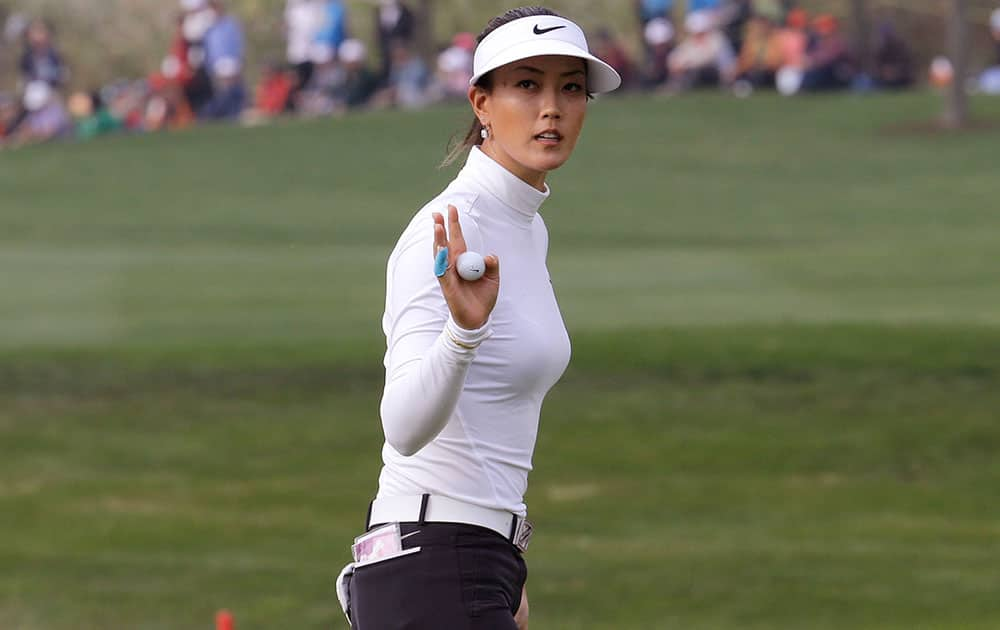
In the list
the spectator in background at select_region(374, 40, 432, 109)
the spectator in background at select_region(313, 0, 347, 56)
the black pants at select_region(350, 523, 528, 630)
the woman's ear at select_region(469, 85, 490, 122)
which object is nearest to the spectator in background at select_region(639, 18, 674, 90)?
the spectator in background at select_region(374, 40, 432, 109)

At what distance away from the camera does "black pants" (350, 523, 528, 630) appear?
387 centimetres

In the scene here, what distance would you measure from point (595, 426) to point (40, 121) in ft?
94.7

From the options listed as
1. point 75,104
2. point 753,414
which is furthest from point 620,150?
point 753,414

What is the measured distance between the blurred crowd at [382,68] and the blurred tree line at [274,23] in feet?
11.2

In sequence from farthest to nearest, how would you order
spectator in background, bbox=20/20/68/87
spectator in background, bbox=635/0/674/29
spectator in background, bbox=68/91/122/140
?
spectator in background, bbox=68/91/122/140, spectator in background, bbox=20/20/68/87, spectator in background, bbox=635/0/674/29

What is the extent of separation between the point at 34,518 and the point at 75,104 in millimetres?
34224

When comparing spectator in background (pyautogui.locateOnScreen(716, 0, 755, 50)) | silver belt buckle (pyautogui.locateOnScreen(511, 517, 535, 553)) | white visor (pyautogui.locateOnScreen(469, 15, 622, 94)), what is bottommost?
silver belt buckle (pyautogui.locateOnScreen(511, 517, 535, 553))

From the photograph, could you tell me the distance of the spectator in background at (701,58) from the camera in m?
36.8

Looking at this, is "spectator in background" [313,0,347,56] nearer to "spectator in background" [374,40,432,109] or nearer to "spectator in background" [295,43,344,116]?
"spectator in background" [295,43,344,116]

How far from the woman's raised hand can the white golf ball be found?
0.05 ft

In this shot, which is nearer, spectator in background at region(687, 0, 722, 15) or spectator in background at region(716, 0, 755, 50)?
spectator in background at region(687, 0, 722, 15)

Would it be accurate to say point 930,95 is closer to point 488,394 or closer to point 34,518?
point 34,518

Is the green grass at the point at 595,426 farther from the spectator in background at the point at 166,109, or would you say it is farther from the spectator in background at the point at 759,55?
the spectator in background at the point at 166,109

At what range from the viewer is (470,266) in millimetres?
3492
